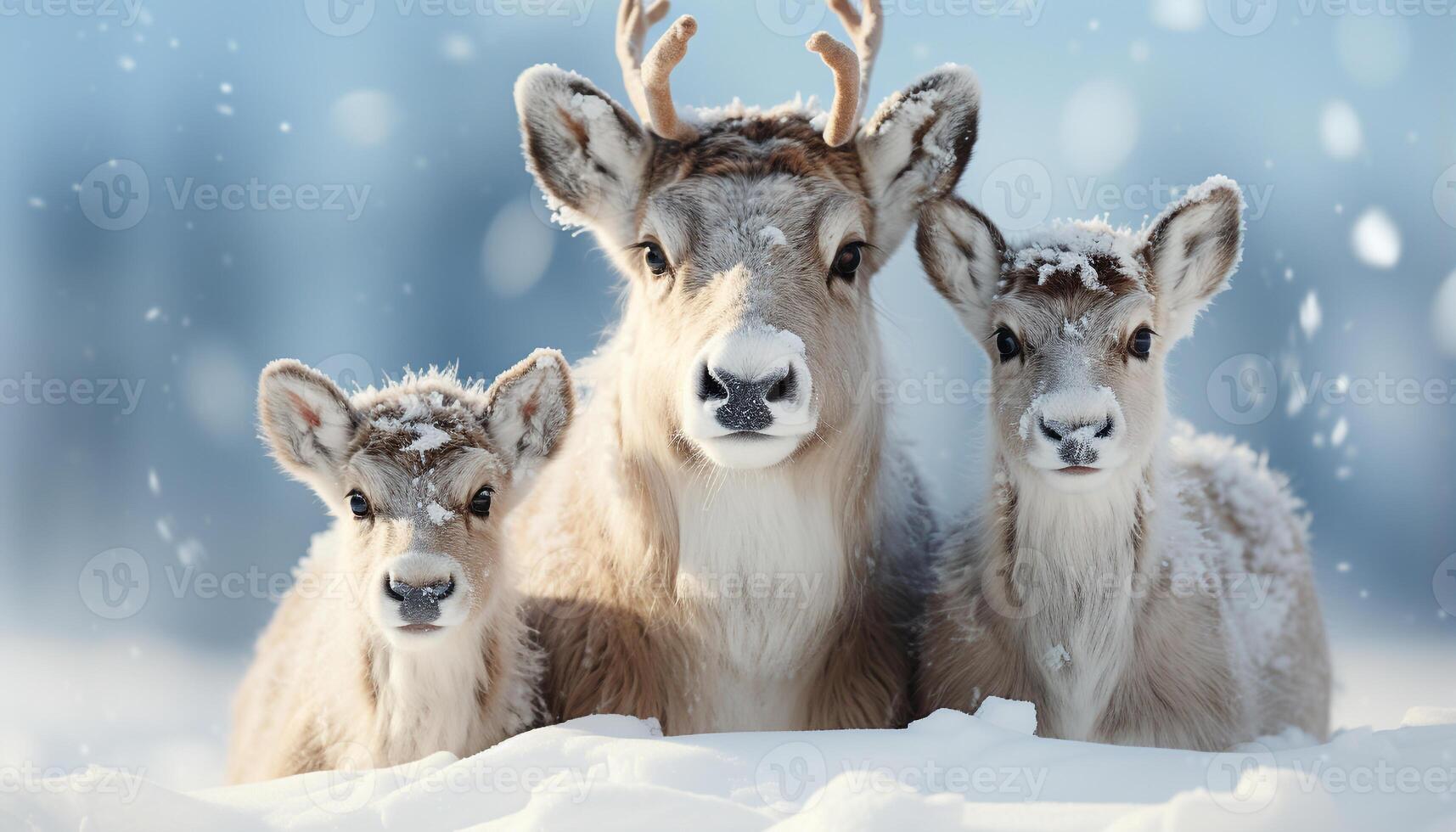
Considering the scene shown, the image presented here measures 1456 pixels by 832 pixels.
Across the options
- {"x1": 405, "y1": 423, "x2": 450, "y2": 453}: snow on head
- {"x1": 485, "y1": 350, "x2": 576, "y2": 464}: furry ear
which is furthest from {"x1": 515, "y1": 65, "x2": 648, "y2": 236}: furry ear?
{"x1": 405, "y1": 423, "x2": 450, "y2": 453}: snow on head

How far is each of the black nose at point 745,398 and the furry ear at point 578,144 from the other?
151 cm

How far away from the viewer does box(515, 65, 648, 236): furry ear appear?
5.49 m

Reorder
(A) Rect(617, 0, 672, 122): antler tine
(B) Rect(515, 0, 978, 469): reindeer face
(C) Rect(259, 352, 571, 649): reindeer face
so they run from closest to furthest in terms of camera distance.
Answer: (B) Rect(515, 0, 978, 469): reindeer face < (C) Rect(259, 352, 571, 649): reindeer face < (A) Rect(617, 0, 672, 122): antler tine

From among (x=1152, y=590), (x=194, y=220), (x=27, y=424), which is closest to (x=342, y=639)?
(x=1152, y=590)

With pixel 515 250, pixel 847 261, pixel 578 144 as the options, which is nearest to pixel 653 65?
pixel 578 144

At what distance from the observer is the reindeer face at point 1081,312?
4793 mm

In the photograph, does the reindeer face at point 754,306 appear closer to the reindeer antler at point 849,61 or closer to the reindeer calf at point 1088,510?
the reindeer antler at point 849,61

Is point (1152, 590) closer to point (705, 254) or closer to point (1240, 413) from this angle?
point (705, 254)

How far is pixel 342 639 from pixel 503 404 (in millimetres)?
1259

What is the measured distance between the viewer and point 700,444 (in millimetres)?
4758

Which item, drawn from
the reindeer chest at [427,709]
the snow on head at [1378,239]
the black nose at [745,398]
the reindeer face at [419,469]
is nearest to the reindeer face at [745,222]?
the black nose at [745,398]

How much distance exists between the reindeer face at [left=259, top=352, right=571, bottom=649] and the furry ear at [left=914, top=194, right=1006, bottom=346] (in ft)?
5.81

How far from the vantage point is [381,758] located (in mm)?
5027

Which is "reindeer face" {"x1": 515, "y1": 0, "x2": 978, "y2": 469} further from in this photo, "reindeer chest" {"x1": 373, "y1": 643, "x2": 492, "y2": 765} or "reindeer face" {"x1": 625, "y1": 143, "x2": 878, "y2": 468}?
"reindeer chest" {"x1": 373, "y1": 643, "x2": 492, "y2": 765}
